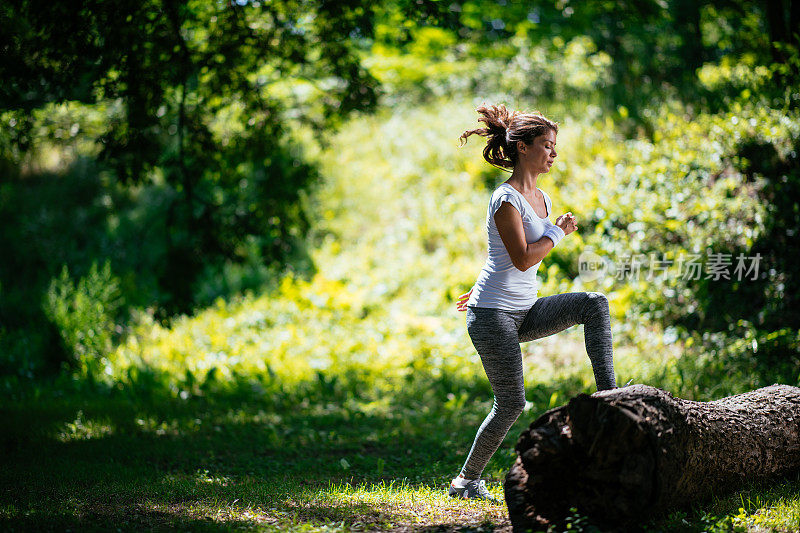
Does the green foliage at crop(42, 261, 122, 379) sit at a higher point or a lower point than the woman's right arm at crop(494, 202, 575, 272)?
lower

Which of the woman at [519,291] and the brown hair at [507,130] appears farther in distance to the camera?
the brown hair at [507,130]

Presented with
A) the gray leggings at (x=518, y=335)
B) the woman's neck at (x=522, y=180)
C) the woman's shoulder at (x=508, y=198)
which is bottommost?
the gray leggings at (x=518, y=335)

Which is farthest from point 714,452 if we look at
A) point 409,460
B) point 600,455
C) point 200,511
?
point 200,511

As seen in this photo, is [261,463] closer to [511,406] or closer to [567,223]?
[511,406]

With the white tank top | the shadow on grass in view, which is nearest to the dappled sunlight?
the shadow on grass

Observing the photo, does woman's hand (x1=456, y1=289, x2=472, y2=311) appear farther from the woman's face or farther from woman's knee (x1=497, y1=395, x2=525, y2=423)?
the woman's face

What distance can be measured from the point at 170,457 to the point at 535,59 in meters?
10.5

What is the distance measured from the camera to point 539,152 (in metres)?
3.62

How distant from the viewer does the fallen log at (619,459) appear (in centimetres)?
318

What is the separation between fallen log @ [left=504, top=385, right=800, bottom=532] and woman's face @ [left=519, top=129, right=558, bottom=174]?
124 cm

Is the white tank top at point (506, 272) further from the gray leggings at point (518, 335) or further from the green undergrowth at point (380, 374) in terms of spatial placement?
the green undergrowth at point (380, 374)

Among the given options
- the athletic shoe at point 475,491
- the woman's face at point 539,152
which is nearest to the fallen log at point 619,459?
the athletic shoe at point 475,491

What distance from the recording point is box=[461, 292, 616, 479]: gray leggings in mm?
3480

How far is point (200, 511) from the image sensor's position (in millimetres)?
3920
